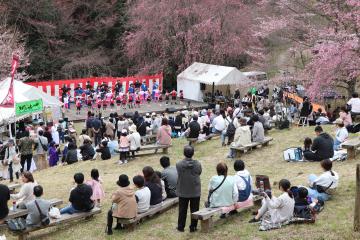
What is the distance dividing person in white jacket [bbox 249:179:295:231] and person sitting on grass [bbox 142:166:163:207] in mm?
2044

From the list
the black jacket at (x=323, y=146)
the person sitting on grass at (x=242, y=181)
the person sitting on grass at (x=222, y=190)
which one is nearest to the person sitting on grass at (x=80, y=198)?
the person sitting on grass at (x=222, y=190)

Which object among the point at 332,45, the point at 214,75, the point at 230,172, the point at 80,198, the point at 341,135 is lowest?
the point at 230,172

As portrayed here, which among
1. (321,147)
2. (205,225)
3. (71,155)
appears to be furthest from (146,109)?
(205,225)

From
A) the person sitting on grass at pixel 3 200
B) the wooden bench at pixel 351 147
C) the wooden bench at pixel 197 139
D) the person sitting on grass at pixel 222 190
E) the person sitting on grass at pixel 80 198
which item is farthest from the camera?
the wooden bench at pixel 197 139

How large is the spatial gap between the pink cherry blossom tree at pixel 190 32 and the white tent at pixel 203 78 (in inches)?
95.7

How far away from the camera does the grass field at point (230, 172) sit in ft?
27.3

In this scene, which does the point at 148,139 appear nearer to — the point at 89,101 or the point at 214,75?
the point at 89,101

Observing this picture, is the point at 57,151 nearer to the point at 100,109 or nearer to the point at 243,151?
the point at 243,151

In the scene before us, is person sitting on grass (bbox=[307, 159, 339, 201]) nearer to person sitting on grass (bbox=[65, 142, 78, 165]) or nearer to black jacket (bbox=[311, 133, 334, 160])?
black jacket (bbox=[311, 133, 334, 160])

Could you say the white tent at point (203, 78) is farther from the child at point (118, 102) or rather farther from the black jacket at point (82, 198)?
the black jacket at point (82, 198)

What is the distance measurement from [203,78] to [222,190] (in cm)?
2354

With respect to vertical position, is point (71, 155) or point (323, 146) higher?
point (323, 146)

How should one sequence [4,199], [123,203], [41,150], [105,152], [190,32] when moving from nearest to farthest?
[123,203] → [4,199] → [105,152] → [41,150] → [190,32]

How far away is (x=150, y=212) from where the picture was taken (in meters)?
9.40
